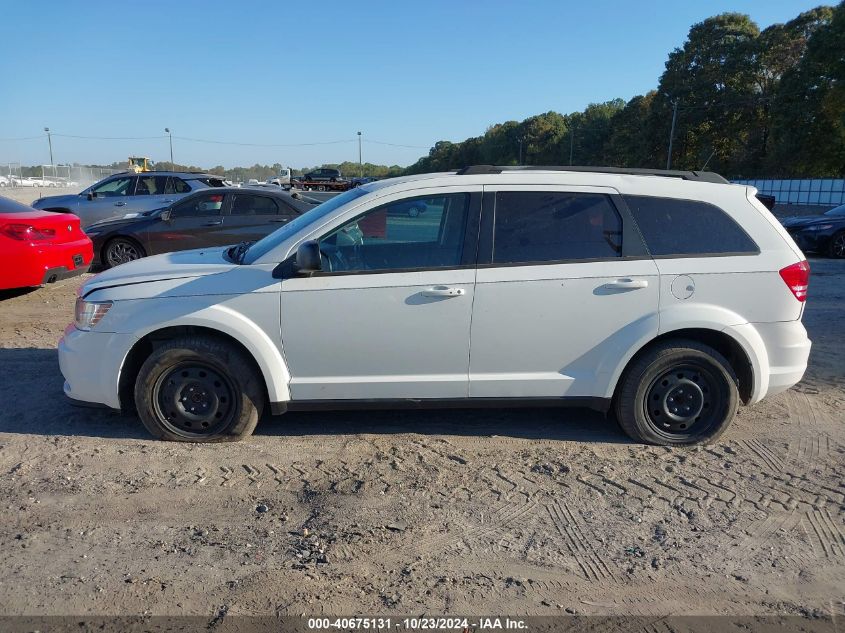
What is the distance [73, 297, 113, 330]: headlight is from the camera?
446 centimetres

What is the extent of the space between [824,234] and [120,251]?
1436cm

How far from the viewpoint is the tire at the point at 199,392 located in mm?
4422

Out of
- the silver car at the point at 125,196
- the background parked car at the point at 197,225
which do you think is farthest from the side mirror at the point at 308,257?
the silver car at the point at 125,196

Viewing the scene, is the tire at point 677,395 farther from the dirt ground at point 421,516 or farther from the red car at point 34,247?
the red car at point 34,247

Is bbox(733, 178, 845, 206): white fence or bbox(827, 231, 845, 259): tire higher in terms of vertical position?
bbox(733, 178, 845, 206): white fence

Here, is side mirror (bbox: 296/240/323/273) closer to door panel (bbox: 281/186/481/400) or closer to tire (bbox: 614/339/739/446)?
door panel (bbox: 281/186/481/400)

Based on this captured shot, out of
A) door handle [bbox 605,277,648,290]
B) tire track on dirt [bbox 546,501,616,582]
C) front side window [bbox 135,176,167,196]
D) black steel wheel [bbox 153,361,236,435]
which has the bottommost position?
tire track on dirt [bbox 546,501,616,582]

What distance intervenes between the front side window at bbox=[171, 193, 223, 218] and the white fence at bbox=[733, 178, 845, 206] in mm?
31609

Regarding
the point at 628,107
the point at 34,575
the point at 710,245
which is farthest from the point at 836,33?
the point at 34,575

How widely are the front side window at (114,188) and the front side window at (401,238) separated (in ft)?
37.5

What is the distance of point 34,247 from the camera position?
8.18 meters

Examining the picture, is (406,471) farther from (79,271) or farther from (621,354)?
(79,271)

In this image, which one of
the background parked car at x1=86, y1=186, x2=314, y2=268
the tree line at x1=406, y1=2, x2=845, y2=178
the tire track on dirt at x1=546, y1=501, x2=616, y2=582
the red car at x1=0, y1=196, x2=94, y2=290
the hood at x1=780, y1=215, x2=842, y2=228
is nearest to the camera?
the tire track on dirt at x1=546, y1=501, x2=616, y2=582

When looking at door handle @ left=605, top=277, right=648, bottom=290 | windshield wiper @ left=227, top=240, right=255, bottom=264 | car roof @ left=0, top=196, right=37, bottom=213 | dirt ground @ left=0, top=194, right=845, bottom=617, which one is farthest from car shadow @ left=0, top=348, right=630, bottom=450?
car roof @ left=0, top=196, right=37, bottom=213
